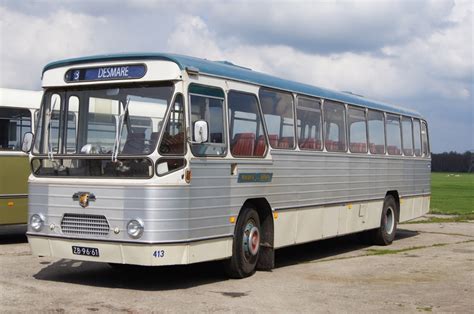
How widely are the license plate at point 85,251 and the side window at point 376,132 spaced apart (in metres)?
8.32

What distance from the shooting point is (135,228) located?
375 inches

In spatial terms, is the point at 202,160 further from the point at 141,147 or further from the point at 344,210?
the point at 344,210

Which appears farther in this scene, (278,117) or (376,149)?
(376,149)

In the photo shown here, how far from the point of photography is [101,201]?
9.73 metres

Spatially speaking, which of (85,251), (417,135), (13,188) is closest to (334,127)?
(417,135)

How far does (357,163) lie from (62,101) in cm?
711

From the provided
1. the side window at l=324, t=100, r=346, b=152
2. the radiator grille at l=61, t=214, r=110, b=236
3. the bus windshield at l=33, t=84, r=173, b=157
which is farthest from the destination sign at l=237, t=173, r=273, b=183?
the side window at l=324, t=100, r=346, b=152

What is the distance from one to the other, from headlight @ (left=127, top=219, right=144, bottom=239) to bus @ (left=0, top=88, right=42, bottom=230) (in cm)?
625

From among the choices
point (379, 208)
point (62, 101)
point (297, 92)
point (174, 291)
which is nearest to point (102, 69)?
point (62, 101)

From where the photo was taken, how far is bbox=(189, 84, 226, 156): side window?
1005 centimetres

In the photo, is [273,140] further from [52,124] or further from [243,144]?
[52,124]

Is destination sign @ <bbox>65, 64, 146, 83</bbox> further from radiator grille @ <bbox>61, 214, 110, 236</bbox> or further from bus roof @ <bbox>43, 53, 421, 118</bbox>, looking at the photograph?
radiator grille @ <bbox>61, 214, 110, 236</bbox>

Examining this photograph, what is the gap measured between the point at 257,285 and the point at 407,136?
9.61m

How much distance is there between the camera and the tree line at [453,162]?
128000 millimetres
